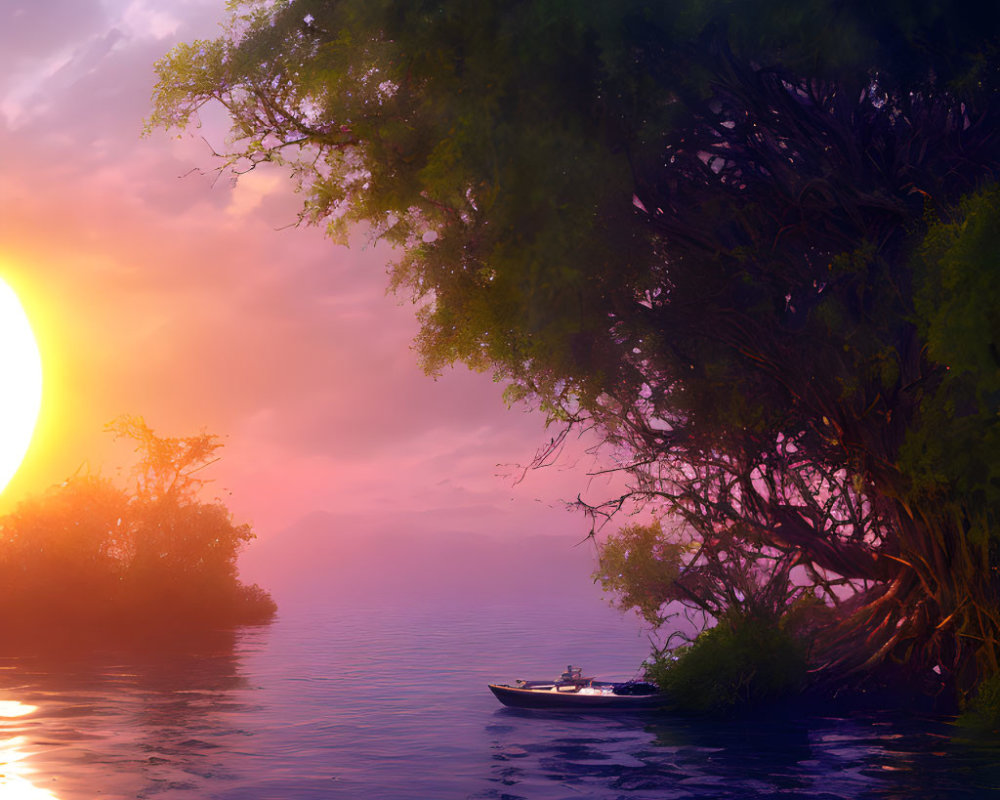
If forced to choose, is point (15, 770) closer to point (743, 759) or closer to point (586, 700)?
point (586, 700)

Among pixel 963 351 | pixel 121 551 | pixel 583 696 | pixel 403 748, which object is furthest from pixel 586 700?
pixel 121 551

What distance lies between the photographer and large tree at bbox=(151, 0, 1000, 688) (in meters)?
17.1

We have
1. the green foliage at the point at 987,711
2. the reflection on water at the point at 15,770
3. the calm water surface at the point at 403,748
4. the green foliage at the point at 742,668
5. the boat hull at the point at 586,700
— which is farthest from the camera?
the boat hull at the point at 586,700

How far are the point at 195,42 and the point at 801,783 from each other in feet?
58.5

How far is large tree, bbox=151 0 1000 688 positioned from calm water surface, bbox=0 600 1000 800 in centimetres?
427

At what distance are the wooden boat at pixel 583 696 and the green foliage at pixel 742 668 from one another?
114 cm

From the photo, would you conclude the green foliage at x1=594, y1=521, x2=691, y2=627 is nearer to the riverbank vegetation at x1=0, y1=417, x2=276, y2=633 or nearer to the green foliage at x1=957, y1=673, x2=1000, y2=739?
the green foliage at x1=957, y1=673, x2=1000, y2=739

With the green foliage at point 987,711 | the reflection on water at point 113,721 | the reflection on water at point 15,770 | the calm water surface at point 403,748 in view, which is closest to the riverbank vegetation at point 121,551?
the reflection on water at point 113,721

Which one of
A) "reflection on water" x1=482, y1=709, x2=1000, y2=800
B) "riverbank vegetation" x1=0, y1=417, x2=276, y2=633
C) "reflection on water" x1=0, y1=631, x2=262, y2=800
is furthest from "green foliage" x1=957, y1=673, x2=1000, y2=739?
"riverbank vegetation" x1=0, y1=417, x2=276, y2=633

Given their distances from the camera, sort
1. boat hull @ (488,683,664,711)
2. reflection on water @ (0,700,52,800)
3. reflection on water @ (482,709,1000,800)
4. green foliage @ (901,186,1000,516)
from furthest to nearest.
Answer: boat hull @ (488,683,664,711)
reflection on water @ (482,709,1000,800)
reflection on water @ (0,700,52,800)
green foliage @ (901,186,1000,516)

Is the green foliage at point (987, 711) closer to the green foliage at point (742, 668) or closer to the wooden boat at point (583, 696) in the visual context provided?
the green foliage at point (742, 668)

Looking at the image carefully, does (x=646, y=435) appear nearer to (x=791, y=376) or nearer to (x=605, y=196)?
(x=791, y=376)

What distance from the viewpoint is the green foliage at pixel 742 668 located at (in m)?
22.4

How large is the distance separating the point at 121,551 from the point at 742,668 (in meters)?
51.1
